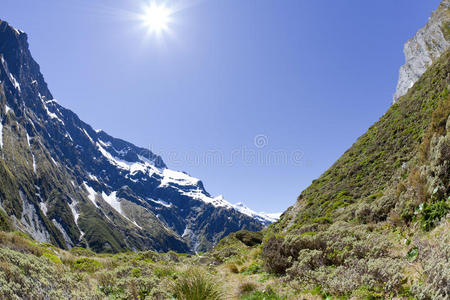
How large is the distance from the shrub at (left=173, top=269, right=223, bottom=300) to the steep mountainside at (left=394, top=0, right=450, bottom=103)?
8071cm

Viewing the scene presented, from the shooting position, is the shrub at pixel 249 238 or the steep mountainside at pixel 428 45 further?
the steep mountainside at pixel 428 45

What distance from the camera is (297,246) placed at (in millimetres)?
9672

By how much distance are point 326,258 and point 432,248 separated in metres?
3.47

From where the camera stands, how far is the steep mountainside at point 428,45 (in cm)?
6114

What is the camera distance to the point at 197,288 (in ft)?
20.7

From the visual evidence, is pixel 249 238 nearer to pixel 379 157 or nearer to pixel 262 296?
pixel 379 157

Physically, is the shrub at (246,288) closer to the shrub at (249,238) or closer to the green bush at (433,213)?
the green bush at (433,213)

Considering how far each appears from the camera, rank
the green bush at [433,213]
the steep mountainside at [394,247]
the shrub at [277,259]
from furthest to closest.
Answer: the shrub at [277,259] → the green bush at [433,213] → the steep mountainside at [394,247]

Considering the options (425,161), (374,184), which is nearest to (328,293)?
(425,161)

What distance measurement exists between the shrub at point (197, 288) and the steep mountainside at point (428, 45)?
8071 centimetres

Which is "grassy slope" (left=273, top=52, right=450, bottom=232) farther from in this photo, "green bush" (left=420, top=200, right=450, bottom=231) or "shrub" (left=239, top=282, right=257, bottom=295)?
"shrub" (left=239, top=282, right=257, bottom=295)

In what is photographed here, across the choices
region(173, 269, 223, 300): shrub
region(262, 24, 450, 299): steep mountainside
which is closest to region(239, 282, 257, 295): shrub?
region(262, 24, 450, 299): steep mountainside

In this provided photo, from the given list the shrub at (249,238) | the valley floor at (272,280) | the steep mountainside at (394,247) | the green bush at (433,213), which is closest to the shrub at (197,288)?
the valley floor at (272,280)

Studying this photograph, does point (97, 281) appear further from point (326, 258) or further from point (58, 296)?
point (326, 258)
